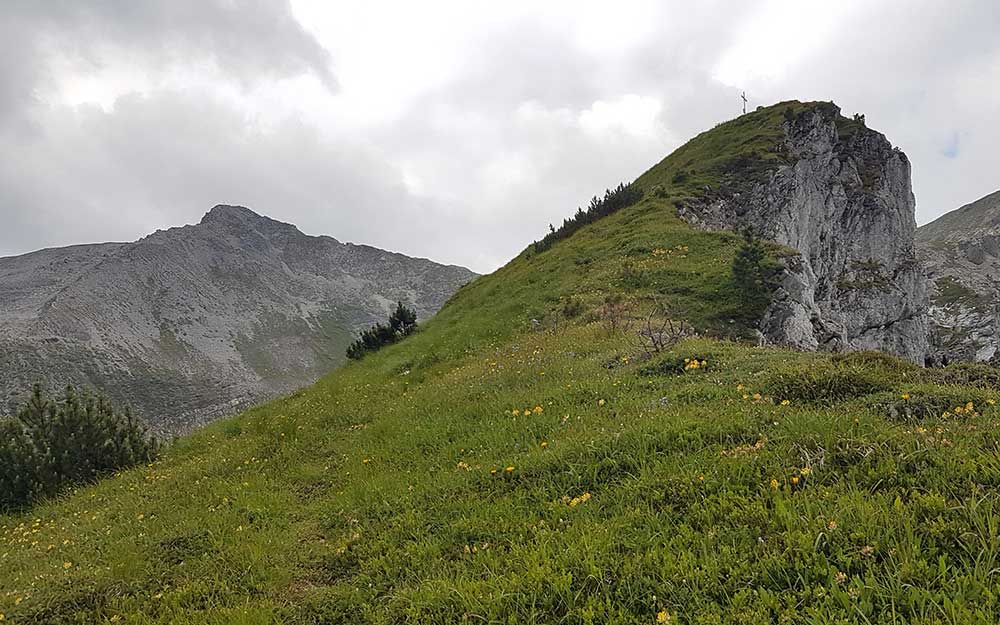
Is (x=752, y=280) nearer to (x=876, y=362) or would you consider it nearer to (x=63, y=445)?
(x=876, y=362)

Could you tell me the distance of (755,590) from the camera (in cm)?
412

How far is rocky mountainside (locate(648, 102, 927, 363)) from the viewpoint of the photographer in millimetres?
38438

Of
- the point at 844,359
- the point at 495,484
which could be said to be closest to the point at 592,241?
the point at 844,359

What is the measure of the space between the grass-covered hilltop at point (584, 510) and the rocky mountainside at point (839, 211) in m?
29.6

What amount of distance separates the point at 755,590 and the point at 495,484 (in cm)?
386

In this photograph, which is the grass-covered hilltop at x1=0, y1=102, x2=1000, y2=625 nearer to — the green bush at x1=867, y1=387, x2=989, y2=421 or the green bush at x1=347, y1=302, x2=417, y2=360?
the green bush at x1=867, y1=387, x2=989, y2=421

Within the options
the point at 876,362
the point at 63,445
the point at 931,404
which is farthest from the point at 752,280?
the point at 63,445

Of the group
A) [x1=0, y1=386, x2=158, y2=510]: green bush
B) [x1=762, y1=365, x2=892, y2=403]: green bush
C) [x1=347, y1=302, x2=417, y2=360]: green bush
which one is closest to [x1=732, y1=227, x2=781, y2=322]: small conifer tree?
[x1=762, y1=365, x2=892, y2=403]: green bush

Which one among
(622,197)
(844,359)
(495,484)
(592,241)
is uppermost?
(622,197)

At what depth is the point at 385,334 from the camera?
3161cm

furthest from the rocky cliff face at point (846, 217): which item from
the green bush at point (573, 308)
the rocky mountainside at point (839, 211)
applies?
the green bush at point (573, 308)

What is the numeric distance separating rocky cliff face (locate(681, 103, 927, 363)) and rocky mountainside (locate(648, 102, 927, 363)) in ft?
0.29

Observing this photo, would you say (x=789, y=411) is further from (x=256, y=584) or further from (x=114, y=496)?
(x=114, y=496)

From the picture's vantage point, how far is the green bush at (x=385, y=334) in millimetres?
31156
